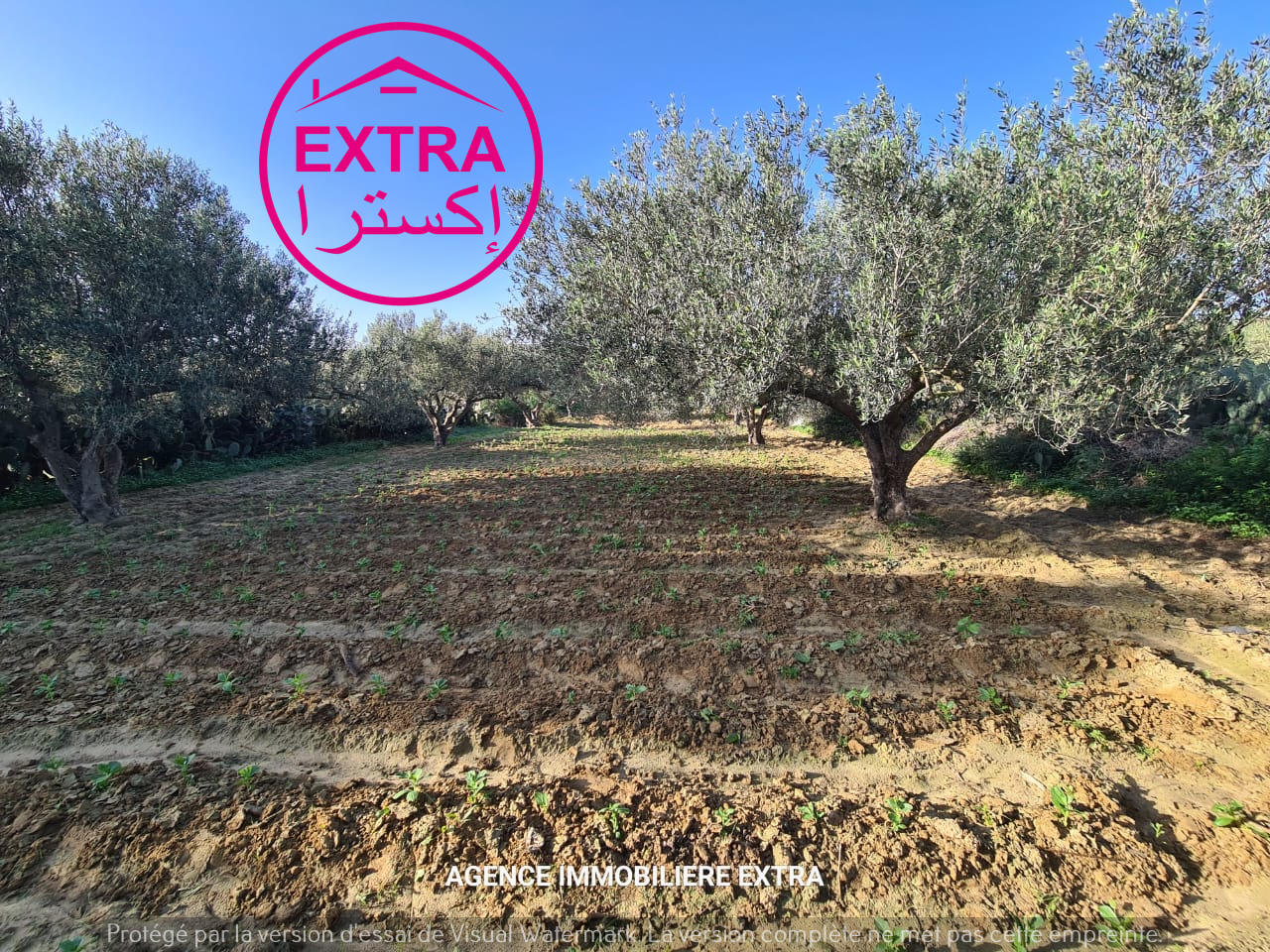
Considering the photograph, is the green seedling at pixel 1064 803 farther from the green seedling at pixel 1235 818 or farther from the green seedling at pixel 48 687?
the green seedling at pixel 48 687

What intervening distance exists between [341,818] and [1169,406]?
10.0 m

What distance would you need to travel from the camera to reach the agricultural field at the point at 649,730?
3.21m

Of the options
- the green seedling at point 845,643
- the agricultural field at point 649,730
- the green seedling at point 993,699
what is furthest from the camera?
the green seedling at point 845,643

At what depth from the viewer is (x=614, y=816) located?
12.0 feet

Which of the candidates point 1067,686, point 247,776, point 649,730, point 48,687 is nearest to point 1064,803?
point 1067,686

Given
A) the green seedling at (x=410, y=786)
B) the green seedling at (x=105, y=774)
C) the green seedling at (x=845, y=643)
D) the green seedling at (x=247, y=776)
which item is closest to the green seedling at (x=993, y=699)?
the green seedling at (x=845, y=643)

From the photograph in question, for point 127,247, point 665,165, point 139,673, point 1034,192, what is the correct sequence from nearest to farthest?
point 139,673
point 1034,192
point 665,165
point 127,247

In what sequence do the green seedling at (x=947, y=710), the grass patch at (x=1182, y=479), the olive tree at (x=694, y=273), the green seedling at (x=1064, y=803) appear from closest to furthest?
the green seedling at (x=1064, y=803) < the green seedling at (x=947, y=710) < the olive tree at (x=694, y=273) < the grass patch at (x=1182, y=479)

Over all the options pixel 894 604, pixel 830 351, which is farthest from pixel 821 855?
pixel 830 351

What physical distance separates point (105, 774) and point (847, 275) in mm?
10680

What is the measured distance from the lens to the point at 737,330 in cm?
784

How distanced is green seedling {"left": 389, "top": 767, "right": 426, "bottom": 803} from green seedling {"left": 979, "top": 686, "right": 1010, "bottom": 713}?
5391 mm

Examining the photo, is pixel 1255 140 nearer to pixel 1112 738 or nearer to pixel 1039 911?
pixel 1112 738

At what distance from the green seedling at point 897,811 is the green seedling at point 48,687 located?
8.35m
